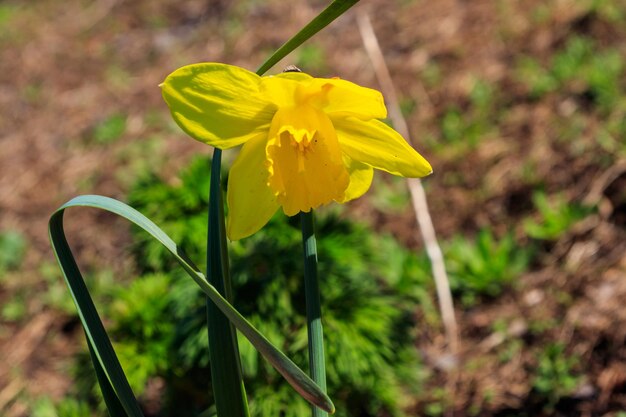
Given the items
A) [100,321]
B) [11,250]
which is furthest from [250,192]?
[11,250]

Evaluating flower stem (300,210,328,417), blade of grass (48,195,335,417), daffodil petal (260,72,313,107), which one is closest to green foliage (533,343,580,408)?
flower stem (300,210,328,417)

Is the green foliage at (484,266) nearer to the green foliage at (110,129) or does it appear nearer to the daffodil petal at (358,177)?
the daffodil petal at (358,177)

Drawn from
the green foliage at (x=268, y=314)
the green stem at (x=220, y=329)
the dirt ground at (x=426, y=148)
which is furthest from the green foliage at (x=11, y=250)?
the green stem at (x=220, y=329)

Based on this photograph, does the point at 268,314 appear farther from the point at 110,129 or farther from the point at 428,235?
the point at 110,129

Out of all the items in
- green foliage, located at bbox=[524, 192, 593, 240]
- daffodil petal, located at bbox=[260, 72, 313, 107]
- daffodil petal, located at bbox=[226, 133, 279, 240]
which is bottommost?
green foliage, located at bbox=[524, 192, 593, 240]

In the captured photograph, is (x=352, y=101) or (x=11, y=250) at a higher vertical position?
(x=352, y=101)

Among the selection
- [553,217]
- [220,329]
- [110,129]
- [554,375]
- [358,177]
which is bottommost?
→ [554,375]

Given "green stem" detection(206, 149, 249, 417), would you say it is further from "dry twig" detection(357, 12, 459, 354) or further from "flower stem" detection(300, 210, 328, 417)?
"dry twig" detection(357, 12, 459, 354)

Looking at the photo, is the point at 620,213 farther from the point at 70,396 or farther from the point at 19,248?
the point at 19,248
